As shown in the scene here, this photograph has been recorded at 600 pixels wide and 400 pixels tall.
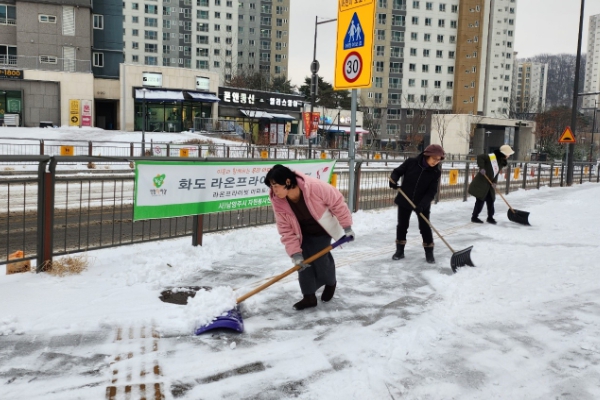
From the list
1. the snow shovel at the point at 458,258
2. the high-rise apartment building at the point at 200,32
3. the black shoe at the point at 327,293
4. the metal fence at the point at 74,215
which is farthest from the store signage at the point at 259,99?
the black shoe at the point at 327,293

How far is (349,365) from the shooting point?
3.85 meters

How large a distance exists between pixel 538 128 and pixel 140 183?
76.8 meters

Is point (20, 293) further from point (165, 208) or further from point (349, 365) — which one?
point (349, 365)

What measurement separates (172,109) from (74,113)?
821cm

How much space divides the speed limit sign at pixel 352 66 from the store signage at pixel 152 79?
126ft

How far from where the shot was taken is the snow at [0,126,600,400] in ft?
11.6

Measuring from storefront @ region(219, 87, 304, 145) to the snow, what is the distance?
137ft

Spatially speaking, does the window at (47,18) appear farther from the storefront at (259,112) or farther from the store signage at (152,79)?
the storefront at (259,112)

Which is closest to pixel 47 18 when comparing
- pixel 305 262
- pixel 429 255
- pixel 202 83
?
pixel 202 83

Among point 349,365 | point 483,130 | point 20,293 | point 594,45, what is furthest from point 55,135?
point 594,45

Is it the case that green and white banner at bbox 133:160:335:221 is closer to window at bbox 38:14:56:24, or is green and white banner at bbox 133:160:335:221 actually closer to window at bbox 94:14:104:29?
window at bbox 38:14:56:24

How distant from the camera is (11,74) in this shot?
38.5 metres

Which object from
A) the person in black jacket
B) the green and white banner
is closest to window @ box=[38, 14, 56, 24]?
the green and white banner

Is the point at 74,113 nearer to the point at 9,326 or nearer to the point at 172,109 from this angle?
the point at 172,109
